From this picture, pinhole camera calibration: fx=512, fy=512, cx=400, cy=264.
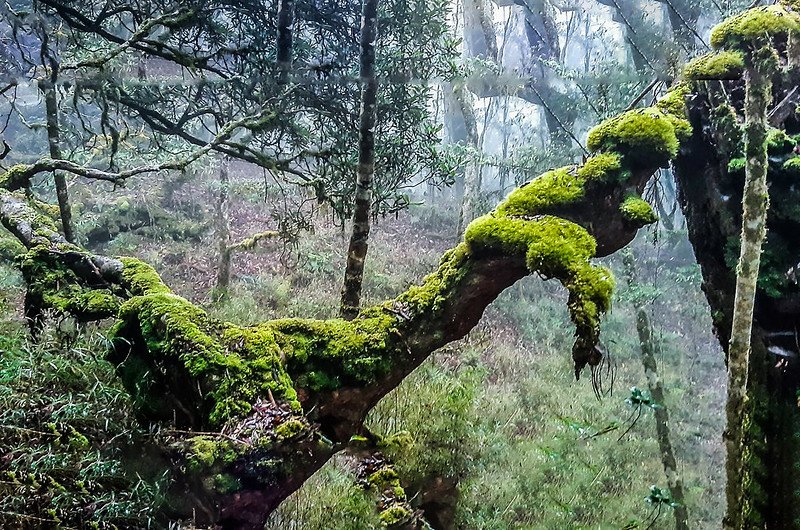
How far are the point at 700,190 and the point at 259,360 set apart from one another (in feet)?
15.8

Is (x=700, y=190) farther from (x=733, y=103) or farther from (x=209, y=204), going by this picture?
(x=209, y=204)

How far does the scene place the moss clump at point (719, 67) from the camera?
4922mm

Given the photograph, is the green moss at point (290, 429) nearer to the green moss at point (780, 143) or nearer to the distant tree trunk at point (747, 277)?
the distant tree trunk at point (747, 277)

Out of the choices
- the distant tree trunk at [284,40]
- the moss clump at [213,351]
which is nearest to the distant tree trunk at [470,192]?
the distant tree trunk at [284,40]

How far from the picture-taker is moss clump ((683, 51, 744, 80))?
492 centimetres

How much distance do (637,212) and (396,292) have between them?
9.10 metres

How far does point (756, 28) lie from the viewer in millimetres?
4863

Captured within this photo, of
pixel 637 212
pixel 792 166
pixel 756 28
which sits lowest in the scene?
pixel 637 212

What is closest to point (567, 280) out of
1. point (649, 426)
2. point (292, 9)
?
point (292, 9)

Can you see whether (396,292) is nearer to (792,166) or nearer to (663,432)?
(663,432)

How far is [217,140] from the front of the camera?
16.2ft

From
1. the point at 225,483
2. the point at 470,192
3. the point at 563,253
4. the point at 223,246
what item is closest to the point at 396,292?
the point at 470,192

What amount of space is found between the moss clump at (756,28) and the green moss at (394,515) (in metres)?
5.52

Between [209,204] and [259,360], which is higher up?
A: [209,204]
